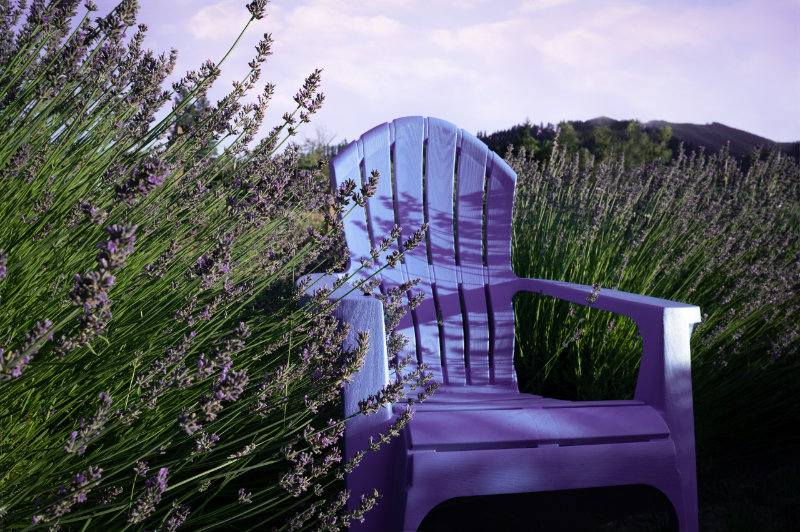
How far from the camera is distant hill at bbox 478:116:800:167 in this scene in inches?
368

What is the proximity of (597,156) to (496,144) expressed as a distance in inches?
70.2

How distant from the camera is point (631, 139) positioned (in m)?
11.9

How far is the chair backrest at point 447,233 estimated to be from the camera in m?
2.52

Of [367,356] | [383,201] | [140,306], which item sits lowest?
[367,356]

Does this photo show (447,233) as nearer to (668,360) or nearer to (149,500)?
(668,360)

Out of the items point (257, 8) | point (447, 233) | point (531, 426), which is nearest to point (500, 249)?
point (447, 233)

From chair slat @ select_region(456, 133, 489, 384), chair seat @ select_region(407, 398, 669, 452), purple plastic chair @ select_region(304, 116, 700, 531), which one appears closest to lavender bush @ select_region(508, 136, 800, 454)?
chair slat @ select_region(456, 133, 489, 384)

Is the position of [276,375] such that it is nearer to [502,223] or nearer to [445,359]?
[445,359]

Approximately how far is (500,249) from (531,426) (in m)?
1.16

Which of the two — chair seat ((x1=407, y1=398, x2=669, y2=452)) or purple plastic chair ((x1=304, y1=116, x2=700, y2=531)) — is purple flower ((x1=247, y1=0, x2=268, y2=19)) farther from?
chair seat ((x1=407, y1=398, x2=669, y2=452))

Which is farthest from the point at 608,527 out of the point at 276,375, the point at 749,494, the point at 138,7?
the point at 138,7

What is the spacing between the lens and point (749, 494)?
8.52 feet

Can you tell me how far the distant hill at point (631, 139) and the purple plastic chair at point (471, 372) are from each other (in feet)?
14.2

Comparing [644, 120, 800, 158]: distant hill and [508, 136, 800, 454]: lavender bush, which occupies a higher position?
[644, 120, 800, 158]: distant hill
